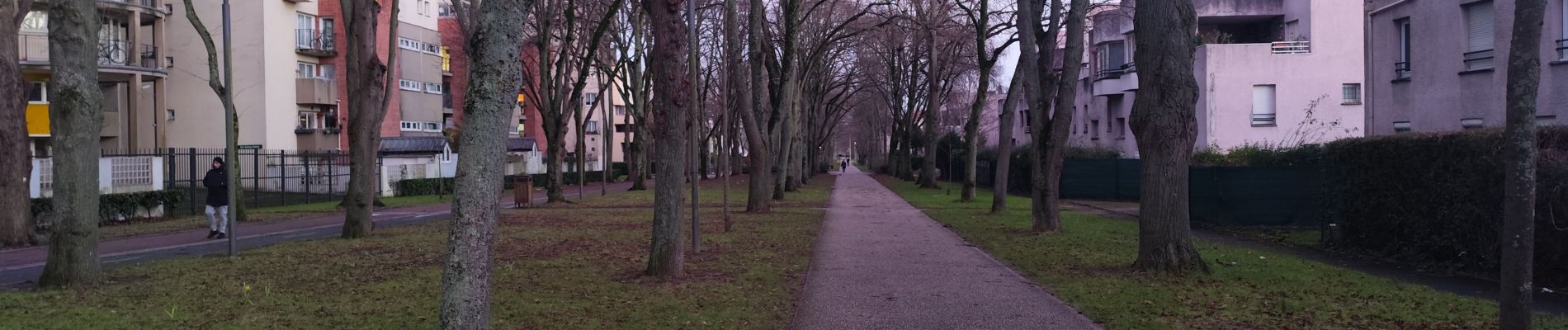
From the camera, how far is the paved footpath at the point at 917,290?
26.6 ft

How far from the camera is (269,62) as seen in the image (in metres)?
38.9

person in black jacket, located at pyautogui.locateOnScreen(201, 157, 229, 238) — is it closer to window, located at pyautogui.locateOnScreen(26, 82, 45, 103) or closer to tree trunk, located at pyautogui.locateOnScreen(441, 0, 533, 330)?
tree trunk, located at pyautogui.locateOnScreen(441, 0, 533, 330)

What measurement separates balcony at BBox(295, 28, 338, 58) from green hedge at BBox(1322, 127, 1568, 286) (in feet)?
122

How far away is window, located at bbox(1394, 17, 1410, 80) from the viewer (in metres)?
21.0

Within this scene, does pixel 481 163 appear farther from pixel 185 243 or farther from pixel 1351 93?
pixel 1351 93

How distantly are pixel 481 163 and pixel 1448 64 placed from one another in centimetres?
1955

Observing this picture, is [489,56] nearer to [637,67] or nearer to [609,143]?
[637,67]

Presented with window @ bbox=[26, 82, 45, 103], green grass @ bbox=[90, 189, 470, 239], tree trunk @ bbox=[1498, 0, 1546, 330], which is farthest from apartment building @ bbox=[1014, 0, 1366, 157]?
window @ bbox=[26, 82, 45, 103]

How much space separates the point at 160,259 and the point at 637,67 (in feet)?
75.7

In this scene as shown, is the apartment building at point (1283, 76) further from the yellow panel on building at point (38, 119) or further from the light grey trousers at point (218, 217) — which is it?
the yellow panel on building at point (38, 119)

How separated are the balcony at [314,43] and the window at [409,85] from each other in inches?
246

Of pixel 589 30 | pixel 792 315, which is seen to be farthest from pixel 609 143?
pixel 792 315

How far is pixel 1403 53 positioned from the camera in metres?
21.3

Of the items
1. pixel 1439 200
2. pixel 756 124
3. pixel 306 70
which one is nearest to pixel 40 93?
pixel 306 70
